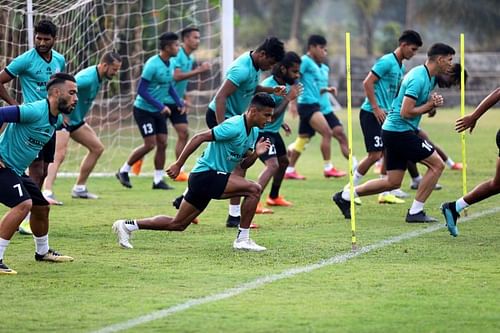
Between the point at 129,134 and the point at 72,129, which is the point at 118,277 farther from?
the point at 129,134

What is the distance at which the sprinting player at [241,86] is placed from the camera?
479 inches

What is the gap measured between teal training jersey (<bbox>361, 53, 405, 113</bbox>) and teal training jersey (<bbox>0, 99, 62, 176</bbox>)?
17.4 feet

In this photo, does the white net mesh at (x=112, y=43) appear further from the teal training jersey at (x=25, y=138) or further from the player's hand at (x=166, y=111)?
the teal training jersey at (x=25, y=138)

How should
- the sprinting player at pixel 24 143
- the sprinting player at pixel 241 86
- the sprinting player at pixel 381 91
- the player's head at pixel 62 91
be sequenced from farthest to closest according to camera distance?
the sprinting player at pixel 381 91 → the sprinting player at pixel 241 86 → the player's head at pixel 62 91 → the sprinting player at pixel 24 143

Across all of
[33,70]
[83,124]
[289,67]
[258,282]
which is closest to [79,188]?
[83,124]

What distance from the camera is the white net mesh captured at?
16.8m

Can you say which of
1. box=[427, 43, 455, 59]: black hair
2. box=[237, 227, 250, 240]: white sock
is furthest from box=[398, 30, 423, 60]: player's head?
box=[237, 227, 250, 240]: white sock

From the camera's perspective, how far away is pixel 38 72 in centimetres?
1264

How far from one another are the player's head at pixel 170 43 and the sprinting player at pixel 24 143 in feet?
23.0

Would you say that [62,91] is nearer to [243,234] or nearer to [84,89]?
[243,234]

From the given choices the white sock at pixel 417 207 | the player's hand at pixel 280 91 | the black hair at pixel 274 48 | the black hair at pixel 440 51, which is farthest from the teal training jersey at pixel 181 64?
the black hair at pixel 440 51

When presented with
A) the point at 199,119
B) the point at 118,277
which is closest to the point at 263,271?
the point at 118,277

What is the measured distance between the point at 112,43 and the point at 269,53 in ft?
31.6

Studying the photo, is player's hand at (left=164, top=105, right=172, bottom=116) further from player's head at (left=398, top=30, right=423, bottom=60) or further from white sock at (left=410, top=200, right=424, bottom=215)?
white sock at (left=410, top=200, right=424, bottom=215)
